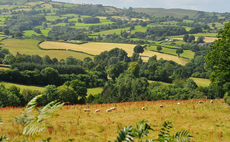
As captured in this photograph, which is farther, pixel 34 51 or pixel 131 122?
pixel 34 51

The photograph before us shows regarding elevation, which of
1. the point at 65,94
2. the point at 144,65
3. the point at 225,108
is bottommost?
the point at 144,65

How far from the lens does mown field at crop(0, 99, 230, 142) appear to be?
2030cm

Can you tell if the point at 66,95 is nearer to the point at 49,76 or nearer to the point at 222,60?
the point at 222,60

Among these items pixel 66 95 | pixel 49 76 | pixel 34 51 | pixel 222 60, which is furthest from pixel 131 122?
pixel 34 51

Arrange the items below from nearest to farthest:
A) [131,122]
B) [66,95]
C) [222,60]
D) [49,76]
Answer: [131,122] < [222,60] < [66,95] < [49,76]

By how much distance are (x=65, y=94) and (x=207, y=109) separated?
4739cm

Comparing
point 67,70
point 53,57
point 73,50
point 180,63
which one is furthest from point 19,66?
point 180,63

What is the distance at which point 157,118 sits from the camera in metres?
26.6

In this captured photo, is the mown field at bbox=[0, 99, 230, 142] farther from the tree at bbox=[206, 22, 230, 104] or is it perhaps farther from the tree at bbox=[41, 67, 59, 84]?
the tree at bbox=[41, 67, 59, 84]

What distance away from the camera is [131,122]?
968 inches

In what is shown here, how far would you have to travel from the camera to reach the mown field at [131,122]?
2030 centimetres

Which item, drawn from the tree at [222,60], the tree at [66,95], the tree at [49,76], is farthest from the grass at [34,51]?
the tree at [222,60]

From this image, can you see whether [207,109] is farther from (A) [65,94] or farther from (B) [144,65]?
(B) [144,65]

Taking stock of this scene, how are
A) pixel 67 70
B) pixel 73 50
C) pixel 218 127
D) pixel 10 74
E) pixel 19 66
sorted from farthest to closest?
pixel 73 50 → pixel 67 70 → pixel 19 66 → pixel 10 74 → pixel 218 127
